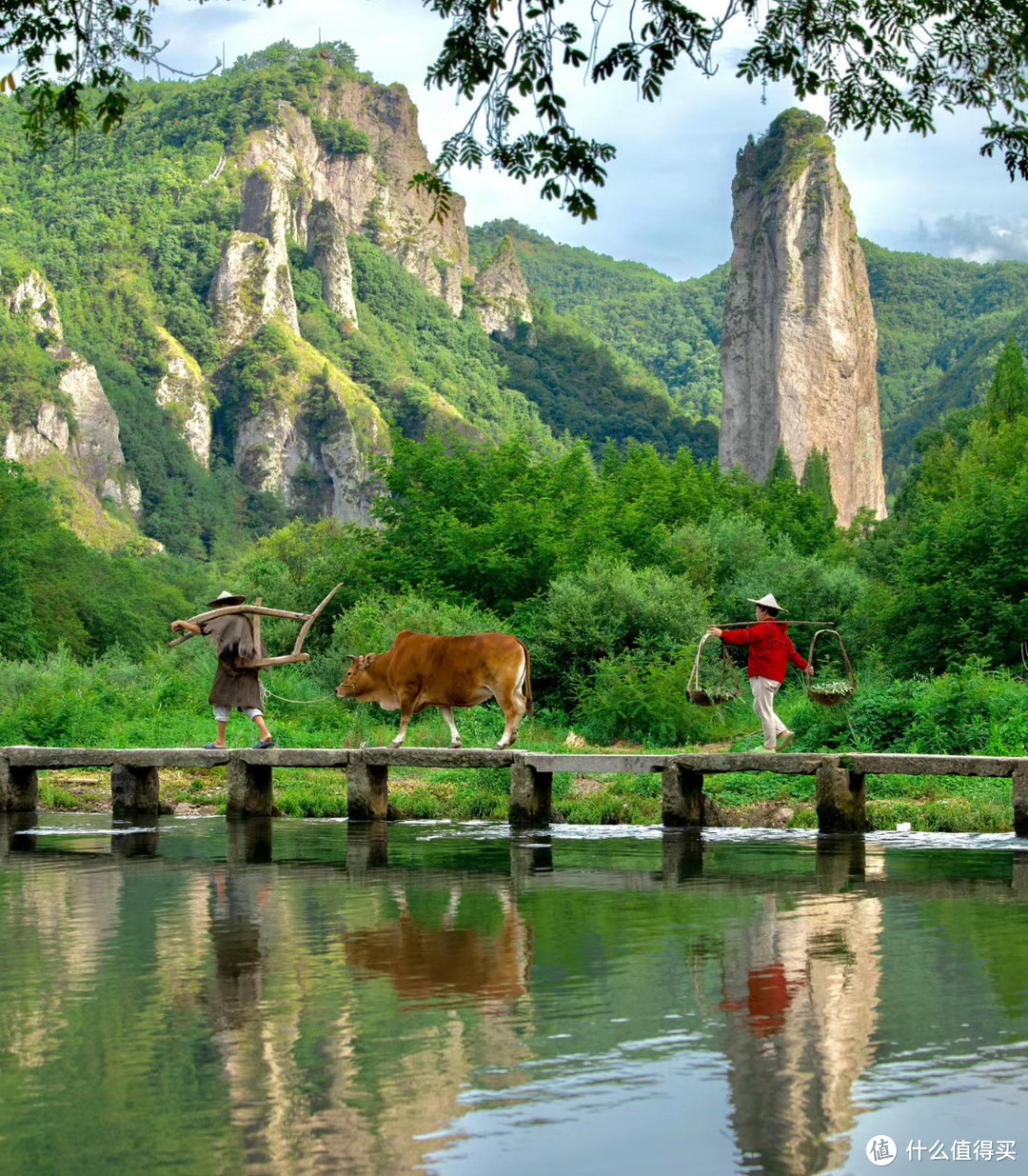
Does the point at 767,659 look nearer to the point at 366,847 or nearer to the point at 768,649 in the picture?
the point at 768,649

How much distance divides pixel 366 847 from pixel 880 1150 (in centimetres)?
1139

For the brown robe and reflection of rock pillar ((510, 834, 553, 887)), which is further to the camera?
the brown robe

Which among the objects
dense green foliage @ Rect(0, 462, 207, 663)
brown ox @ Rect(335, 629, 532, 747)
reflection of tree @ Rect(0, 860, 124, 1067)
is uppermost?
dense green foliage @ Rect(0, 462, 207, 663)

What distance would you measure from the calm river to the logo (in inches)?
1.0

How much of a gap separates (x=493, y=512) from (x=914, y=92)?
28.6 meters

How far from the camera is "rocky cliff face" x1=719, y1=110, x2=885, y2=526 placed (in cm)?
14825

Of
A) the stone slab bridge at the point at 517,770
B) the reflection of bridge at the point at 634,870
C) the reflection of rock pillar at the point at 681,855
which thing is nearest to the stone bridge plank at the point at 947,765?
the stone slab bridge at the point at 517,770

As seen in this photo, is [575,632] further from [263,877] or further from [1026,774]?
[263,877]

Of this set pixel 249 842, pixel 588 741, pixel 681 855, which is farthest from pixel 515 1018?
pixel 588 741

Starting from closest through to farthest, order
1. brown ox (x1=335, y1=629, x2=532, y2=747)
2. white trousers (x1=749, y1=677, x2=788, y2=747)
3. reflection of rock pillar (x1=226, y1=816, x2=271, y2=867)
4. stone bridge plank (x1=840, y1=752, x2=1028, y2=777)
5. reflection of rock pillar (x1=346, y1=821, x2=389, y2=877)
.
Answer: reflection of rock pillar (x1=346, y1=821, x2=389, y2=877) < reflection of rock pillar (x1=226, y1=816, x2=271, y2=867) < stone bridge plank (x1=840, y1=752, x2=1028, y2=777) < white trousers (x1=749, y1=677, x2=788, y2=747) < brown ox (x1=335, y1=629, x2=532, y2=747)

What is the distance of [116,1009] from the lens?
925 centimetres

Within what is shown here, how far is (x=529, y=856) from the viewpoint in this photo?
54.0 ft

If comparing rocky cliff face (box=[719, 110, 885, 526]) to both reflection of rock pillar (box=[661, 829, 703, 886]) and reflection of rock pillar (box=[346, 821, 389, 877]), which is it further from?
reflection of rock pillar (box=[661, 829, 703, 886])

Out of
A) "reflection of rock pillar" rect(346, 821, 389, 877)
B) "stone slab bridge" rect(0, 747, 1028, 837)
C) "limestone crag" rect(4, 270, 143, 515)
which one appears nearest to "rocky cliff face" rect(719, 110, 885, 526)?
"limestone crag" rect(4, 270, 143, 515)
